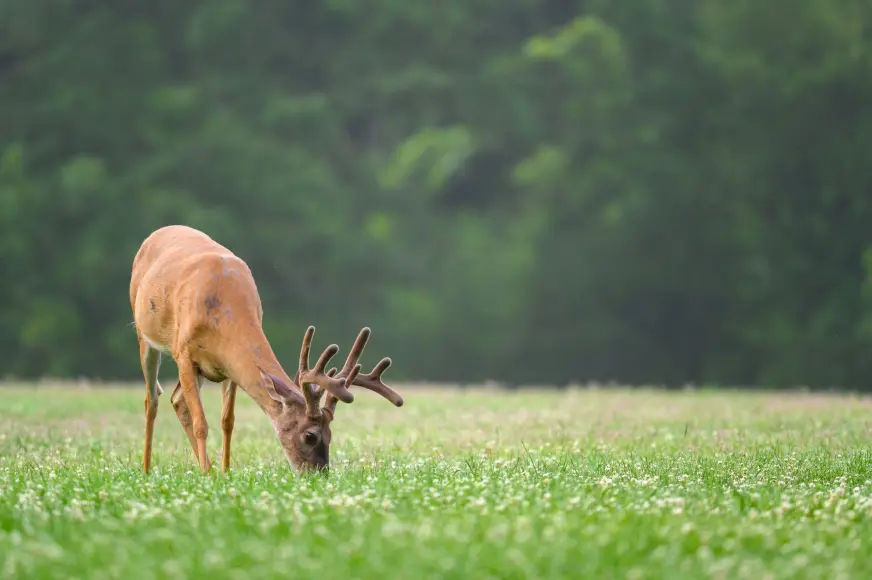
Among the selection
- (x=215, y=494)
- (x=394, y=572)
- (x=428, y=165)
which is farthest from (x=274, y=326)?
(x=394, y=572)

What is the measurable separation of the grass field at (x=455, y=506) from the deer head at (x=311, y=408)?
25 cm

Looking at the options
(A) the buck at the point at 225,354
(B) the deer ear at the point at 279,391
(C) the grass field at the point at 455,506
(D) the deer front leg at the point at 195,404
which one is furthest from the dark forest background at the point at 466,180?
(B) the deer ear at the point at 279,391

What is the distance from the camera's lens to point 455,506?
7.07m

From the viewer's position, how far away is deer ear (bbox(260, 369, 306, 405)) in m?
9.02

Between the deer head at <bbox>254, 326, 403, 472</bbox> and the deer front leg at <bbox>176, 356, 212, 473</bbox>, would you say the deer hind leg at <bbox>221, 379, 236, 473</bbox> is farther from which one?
the deer head at <bbox>254, 326, 403, 472</bbox>

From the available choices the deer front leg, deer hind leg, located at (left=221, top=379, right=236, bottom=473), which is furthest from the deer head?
deer hind leg, located at (left=221, top=379, right=236, bottom=473)

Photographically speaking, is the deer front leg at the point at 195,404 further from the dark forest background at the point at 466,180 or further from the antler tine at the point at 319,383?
the dark forest background at the point at 466,180

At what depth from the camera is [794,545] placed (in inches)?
241

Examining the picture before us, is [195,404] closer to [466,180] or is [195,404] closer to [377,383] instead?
[377,383]

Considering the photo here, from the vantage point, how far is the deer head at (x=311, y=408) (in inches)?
348

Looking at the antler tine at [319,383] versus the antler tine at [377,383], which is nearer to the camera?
the antler tine at [319,383]

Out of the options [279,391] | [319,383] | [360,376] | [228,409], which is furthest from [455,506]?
[228,409]

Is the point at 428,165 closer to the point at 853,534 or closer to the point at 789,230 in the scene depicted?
the point at 789,230

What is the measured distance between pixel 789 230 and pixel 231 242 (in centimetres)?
1285
